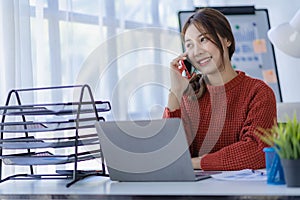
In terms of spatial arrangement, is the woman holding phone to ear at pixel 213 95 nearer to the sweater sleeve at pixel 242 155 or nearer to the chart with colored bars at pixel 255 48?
the sweater sleeve at pixel 242 155

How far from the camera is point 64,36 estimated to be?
2410 millimetres

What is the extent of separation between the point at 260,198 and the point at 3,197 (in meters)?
0.58

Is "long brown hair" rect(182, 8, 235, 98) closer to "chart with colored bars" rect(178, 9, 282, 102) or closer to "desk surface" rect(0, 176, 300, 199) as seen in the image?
"desk surface" rect(0, 176, 300, 199)

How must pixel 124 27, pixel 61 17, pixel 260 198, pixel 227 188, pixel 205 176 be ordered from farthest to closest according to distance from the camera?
pixel 124 27
pixel 61 17
pixel 205 176
pixel 227 188
pixel 260 198

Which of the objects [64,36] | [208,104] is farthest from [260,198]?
[64,36]

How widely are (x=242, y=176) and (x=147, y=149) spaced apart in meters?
0.25

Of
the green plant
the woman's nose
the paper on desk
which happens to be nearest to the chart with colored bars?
the woman's nose

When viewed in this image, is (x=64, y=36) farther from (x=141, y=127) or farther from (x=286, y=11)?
(x=286, y=11)

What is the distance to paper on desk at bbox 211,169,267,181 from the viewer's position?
1345mm

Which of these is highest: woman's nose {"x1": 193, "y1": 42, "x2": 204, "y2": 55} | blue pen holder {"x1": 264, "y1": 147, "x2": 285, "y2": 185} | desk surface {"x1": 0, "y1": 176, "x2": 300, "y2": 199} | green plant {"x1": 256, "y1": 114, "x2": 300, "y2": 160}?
woman's nose {"x1": 193, "y1": 42, "x2": 204, "y2": 55}

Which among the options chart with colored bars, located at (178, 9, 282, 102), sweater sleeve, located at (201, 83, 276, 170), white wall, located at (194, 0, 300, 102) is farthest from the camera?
white wall, located at (194, 0, 300, 102)

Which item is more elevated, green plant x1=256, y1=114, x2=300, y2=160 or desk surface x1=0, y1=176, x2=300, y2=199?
green plant x1=256, y1=114, x2=300, y2=160

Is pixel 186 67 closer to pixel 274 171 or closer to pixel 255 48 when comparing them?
pixel 274 171

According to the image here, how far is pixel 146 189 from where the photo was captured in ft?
4.10
